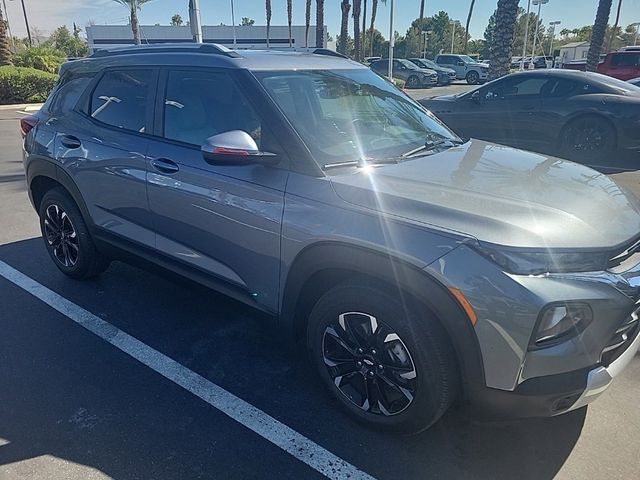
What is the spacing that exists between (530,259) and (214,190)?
1737 millimetres

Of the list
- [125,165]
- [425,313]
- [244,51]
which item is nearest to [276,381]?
[425,313]

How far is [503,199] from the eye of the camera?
2.37 meters

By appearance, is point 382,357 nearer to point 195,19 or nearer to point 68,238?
point 68,238

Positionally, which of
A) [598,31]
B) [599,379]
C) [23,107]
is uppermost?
[598,31]

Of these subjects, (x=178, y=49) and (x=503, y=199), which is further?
(x=178, y=49)

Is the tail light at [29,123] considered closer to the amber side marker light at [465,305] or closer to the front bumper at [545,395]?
the amber side marker light at [465,305]

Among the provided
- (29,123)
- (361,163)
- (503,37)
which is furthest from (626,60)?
(29,123)

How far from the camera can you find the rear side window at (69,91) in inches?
159

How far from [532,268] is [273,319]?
57.7 inches

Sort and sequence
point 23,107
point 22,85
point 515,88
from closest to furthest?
point 515,88 < point 23,107 < point 22,85

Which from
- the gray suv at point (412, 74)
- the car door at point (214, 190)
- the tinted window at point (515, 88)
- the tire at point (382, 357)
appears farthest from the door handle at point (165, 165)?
the gray suv at point (412, 74)

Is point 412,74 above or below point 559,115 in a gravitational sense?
below

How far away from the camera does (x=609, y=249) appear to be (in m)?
2.19

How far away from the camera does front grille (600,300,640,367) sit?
2.19 metres
